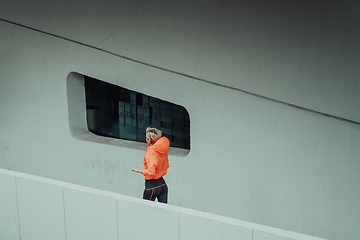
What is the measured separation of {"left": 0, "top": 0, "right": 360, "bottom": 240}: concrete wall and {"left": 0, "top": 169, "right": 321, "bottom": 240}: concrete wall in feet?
7.91

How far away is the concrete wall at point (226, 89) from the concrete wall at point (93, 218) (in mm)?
2412

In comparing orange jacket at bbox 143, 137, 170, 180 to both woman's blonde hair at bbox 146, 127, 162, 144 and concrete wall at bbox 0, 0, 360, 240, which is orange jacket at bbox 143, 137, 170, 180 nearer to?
woman's blonde hair at bbox 146, 127, 162, 144

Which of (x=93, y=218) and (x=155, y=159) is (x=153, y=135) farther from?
(x=93, y=218)

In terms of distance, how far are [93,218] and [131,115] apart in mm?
6312

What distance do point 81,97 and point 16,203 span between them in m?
3.19

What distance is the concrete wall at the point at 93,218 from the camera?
2.91 meters

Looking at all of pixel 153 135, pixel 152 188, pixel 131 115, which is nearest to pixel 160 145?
pixel 153 135

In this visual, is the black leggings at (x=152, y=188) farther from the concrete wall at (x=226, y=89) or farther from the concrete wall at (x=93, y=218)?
the concrete wall at (x=93, y=218)

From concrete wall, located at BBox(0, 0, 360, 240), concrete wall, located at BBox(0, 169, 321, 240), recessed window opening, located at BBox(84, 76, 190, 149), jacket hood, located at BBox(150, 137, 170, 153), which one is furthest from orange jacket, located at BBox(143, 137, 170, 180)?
recessed window opening, located at BBox(84, 76, 190, 149)

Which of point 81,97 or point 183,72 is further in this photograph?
point 81,97

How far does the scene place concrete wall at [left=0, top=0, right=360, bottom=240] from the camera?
15.3ft

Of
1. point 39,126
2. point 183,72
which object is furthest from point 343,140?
point 39,126

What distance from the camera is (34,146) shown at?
706 centimetres

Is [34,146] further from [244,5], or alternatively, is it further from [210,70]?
[244,5]
